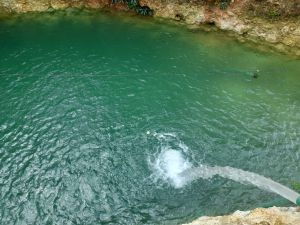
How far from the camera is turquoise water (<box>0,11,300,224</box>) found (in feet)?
53.8

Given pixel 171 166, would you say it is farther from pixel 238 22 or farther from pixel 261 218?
pixel 238 22

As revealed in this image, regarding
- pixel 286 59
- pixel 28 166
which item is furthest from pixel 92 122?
pixel 286 59

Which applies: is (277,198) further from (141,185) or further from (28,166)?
(28,166)

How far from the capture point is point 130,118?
20.5 meters

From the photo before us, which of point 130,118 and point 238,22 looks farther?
point 238,22

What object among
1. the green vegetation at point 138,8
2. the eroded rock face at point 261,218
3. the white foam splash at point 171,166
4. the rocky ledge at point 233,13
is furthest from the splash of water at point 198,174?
the green vegetation at point 138,8

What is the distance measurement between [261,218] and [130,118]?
9346mm

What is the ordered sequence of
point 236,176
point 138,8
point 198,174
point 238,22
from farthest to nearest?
point 138,8
point 238,22
point 198,174
point 236,176

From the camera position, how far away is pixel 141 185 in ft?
55.6

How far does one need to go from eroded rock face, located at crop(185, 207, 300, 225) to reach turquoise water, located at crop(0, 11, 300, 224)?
2060mm

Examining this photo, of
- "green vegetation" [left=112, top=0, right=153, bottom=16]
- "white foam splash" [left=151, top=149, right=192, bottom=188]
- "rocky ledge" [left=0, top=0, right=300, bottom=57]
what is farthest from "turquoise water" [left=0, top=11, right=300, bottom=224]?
"rocky ledge" [left=0, top=0, right=300, bottom=57]

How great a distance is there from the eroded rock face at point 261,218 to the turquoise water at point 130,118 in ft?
6.76

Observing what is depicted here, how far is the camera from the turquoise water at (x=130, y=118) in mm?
16406

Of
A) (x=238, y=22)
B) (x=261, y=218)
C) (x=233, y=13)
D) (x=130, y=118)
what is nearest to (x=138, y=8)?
(x=233, y=13)
